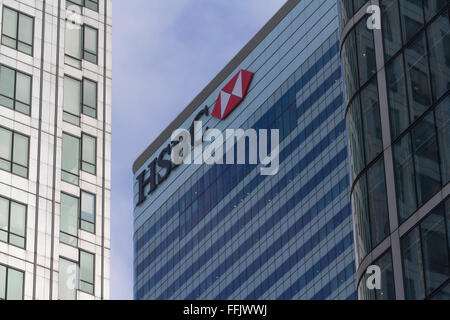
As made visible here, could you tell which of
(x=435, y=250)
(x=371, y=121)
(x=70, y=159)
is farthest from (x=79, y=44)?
(x=435, y=250)

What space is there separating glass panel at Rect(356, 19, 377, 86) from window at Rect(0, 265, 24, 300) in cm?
2043

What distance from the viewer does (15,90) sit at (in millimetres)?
68000

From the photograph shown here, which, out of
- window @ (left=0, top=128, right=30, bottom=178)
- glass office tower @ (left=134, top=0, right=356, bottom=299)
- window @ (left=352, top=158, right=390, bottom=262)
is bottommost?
window @ (left=352, top=158, right=390, bottom=262)

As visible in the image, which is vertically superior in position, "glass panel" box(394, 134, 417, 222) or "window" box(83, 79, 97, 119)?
"window" box(83, 79, 97, 119)

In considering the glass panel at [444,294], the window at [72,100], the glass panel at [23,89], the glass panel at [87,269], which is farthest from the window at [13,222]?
A: the glass panel at [444,294]

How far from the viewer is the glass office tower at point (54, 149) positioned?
209ft

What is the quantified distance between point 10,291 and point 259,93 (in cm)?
13394

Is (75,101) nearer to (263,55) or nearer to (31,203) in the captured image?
(31,203)

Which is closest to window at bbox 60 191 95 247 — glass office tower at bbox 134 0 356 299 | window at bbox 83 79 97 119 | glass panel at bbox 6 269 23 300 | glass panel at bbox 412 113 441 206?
glass panel at bbox 6 269 23 300

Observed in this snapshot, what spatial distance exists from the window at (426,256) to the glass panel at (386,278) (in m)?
0.92

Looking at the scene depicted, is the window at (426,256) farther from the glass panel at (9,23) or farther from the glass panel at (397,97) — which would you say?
the glass panel at (9,23)

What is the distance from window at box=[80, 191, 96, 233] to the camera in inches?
2670

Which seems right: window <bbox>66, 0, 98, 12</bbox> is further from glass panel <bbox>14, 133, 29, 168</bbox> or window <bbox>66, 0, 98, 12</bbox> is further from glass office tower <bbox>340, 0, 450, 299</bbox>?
glass office tower <bbox>340, 0, 450, 299</bbox>
